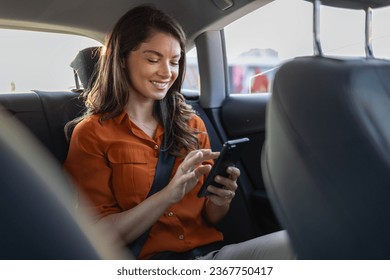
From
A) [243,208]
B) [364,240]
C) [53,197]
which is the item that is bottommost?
[243,208]

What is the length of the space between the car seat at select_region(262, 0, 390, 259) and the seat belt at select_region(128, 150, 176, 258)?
0.53 metres

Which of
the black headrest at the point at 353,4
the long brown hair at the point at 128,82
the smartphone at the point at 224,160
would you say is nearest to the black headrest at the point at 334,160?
the black headrest at the point at 353,4

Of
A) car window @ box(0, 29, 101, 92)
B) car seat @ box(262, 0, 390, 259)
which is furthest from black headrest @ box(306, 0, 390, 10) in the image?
car window @ box(0, 29, 101, 92)

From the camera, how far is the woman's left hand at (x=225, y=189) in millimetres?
1015

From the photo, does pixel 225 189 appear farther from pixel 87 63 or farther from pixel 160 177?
pixel 87 63

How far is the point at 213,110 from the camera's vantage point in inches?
63.6

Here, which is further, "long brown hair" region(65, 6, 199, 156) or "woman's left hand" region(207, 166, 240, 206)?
"long brown hair" region(65, 6, 199, 156)

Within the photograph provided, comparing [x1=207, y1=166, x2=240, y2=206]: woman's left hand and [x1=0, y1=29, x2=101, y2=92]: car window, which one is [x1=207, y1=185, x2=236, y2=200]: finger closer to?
[x1=207, y1=166, x2=240, y2=206]: woman's left hand

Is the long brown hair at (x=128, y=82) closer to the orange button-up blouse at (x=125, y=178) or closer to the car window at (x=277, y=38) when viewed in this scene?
the orange button-up blouse at (x=125, y=178)

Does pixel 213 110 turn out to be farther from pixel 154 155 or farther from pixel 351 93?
pixel 351 93

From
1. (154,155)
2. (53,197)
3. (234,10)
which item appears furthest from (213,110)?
(53,197)

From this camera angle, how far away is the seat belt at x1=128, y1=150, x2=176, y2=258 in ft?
3.31

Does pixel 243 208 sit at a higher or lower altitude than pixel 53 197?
lower
